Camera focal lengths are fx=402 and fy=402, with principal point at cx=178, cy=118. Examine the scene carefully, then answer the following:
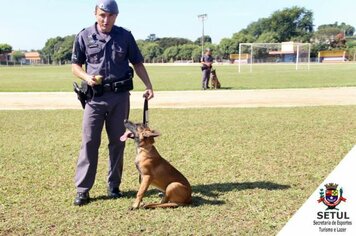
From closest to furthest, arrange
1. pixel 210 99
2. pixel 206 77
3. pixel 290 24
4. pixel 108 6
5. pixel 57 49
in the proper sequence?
pixel 108 6, pixel 210 99, pixel 206 77, pixel 290 24, pixel 57 49

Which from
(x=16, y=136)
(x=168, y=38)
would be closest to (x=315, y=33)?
(x=168, y=38)

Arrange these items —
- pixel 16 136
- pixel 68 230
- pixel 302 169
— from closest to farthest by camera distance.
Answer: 1. pixel 68 230
2. pixel 302 169
3. pixel 16 136

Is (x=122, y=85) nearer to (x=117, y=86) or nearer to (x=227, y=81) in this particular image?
(x=117, y=86)

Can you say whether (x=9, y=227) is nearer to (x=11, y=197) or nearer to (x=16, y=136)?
(x=11, y=197)

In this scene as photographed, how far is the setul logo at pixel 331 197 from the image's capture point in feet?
13.7

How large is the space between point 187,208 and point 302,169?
93.9 inches

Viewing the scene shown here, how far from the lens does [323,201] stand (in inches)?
171

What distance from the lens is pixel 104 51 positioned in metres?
4.46

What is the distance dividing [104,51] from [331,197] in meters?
2.94

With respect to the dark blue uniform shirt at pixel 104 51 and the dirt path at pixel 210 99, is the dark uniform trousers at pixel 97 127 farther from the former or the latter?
the dirt path at pixel 210 99

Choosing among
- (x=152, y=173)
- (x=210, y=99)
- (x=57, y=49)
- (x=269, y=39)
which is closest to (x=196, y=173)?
(x=152, y=173)

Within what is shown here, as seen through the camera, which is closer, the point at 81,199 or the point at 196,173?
the point at 81,199

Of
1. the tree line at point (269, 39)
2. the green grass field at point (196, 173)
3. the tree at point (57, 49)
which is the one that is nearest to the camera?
the green grass field at point (196, 173)

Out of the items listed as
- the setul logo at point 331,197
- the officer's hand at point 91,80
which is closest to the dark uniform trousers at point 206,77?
the setul logo at point 331,197
